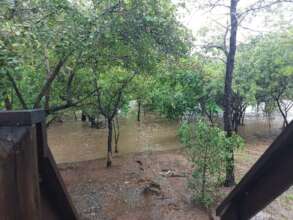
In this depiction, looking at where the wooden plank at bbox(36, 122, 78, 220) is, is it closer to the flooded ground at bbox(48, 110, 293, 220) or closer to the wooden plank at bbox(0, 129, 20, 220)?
the wooden plank at bbox(0, 129, 20, 220)

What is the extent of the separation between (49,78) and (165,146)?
9643 millimetres

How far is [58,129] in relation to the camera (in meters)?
20.2

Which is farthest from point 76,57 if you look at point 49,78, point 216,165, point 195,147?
point 216,165

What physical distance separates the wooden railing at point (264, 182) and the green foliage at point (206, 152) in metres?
4.73

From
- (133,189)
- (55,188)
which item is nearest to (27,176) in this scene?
(55,188)

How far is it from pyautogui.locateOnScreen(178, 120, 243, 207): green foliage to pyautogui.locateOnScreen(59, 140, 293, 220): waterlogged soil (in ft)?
1.44

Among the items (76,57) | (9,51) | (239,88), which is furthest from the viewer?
(239,88)

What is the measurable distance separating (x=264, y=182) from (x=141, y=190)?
6.82 meters

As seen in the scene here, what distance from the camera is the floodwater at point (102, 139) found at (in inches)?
527

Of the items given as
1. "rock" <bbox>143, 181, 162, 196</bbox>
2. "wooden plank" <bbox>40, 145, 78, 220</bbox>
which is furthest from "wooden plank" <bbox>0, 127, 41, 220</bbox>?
"rock" <bbox>143, 181, 162, 196</bbox>

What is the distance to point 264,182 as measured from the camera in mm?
1334

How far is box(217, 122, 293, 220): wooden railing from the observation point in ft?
3.63

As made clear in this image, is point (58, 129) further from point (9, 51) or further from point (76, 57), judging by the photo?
point (9, 51)

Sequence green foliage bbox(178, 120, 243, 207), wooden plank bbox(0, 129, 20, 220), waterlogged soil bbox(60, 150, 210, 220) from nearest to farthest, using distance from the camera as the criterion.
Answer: wooden plank bbox(0, 129, 20, 220) → green foliage bbox(178, 120, 243, 207) → waterlogged soil bbox(60, 150, 210, 220)
